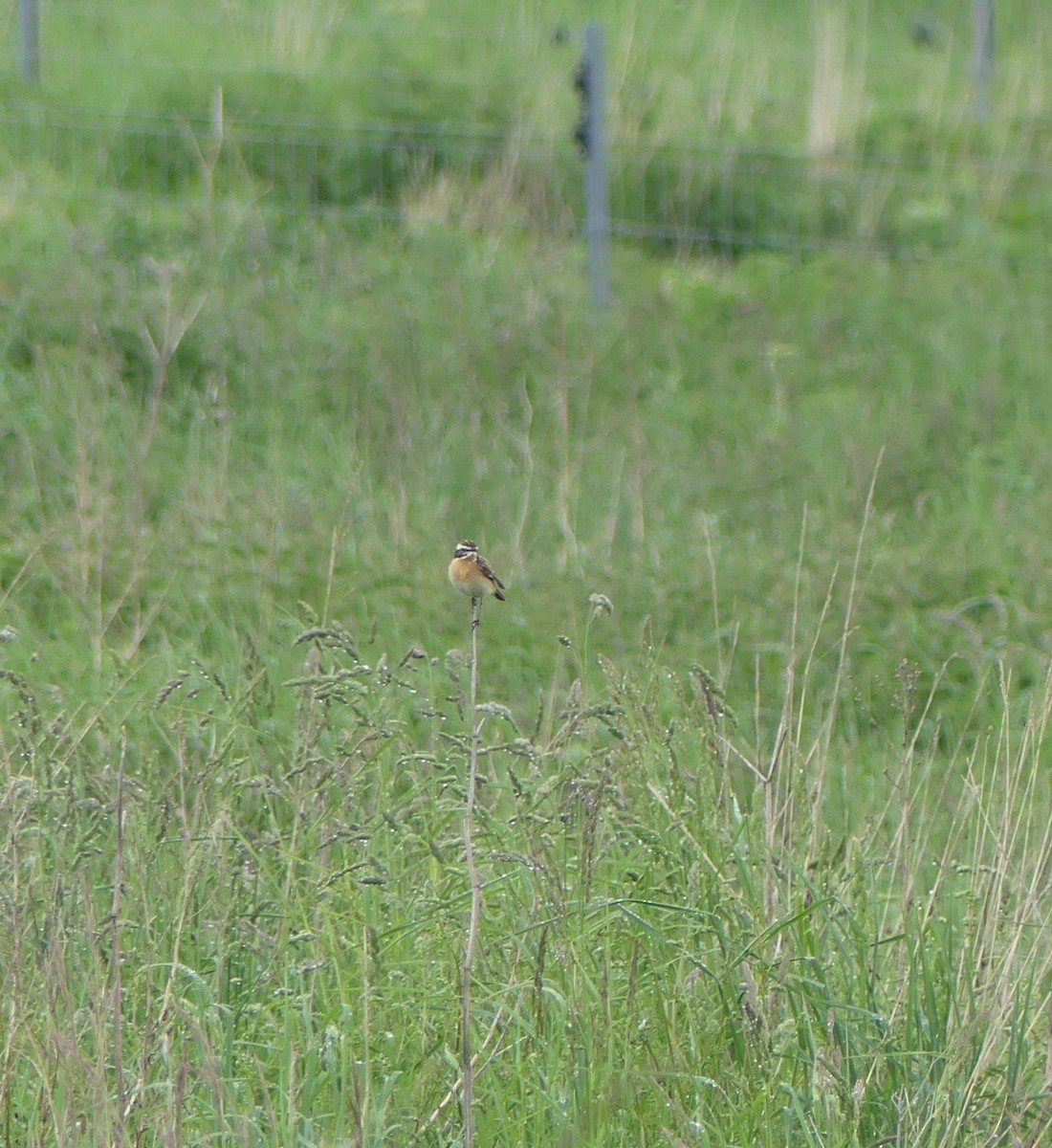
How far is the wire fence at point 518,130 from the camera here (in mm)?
8492

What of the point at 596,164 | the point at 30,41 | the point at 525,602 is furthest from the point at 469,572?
the point at 30,41

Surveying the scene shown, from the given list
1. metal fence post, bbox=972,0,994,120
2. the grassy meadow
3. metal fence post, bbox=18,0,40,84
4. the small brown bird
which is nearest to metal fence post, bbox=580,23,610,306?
the grassy meadow

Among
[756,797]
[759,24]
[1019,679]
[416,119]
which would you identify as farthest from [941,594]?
[759,24]

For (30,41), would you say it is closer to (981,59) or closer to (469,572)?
(981,59)

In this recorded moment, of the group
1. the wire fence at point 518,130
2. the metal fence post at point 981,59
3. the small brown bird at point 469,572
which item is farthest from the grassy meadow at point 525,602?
the small brown bird at point 469,572

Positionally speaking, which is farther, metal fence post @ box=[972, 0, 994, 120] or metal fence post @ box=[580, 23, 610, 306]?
metal fence post @ box=[972, 0, 994, 120]

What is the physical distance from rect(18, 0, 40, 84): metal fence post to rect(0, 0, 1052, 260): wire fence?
4cm

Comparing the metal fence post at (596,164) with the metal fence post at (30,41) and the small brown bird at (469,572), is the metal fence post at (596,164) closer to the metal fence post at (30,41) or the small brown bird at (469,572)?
the metal fence post at (30,41)

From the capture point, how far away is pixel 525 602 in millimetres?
5477

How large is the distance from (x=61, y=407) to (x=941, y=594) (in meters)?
2.99

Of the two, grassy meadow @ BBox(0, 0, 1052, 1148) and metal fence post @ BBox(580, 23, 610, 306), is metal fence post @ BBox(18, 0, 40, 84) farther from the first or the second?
metal fence post @ BBox(580, 23, 610, 306)

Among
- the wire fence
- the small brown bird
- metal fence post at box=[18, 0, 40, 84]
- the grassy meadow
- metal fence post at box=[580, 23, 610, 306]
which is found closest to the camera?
the grassy meadow

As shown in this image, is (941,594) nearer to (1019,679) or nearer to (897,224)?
(1019,679)

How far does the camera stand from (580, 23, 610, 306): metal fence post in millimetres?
8289
